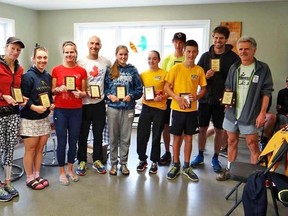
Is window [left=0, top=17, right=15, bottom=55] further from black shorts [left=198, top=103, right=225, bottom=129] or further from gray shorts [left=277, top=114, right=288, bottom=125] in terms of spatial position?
gray shorts [left=277, top=114, right=288, bottom=125]

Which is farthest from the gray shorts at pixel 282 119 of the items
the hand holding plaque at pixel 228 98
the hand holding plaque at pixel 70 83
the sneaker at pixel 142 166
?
the hand holding plaque at pixel 70 83

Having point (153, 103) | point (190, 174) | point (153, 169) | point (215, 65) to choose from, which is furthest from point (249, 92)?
point (153, 169)

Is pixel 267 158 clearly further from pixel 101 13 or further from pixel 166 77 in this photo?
pixel 101 13

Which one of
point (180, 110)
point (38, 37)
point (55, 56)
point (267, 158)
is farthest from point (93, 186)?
point (38, 37)

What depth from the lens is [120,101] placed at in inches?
109

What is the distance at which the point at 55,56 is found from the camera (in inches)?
233

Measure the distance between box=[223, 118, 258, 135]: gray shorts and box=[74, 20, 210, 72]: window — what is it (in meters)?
2.74

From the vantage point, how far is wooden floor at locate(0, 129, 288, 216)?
2273 millimetres

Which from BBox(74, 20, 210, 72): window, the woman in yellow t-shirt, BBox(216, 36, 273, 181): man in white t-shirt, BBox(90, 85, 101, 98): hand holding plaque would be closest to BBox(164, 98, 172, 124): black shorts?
the woman in yellow t-shirt

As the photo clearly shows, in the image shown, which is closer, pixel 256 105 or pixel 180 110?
pixel 256 105

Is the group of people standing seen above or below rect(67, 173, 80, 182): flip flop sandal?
above

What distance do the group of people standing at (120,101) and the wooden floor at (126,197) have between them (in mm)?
107

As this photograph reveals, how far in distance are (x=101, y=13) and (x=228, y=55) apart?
3390 millimetres

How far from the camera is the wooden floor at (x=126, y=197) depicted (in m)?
2.27
